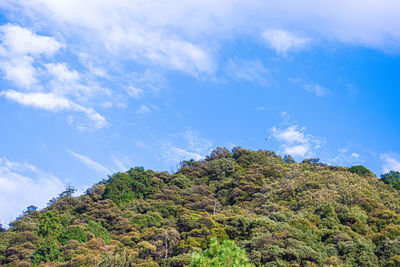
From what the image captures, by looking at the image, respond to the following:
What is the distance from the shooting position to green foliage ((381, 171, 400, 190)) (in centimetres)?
5069

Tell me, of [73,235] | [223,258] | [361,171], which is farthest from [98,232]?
[361,171]

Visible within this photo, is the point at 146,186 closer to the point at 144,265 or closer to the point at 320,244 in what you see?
the point at 144,265

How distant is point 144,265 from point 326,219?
17380 millimetres

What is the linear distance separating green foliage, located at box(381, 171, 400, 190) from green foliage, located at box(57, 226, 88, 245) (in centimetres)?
4362

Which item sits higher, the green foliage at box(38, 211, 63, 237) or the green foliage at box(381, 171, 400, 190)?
the green foliage at box(381, 171, 400, 190)

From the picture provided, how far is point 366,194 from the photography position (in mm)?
39531

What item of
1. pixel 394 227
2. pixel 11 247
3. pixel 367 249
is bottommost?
pixel 11 247

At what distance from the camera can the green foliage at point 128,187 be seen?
177 feet

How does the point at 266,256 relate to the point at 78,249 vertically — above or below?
above

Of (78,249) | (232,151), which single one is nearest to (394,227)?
(78,249)

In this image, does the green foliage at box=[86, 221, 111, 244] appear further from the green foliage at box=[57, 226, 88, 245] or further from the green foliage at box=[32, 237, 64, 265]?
the green foliage at box=[32, 237, 64, 265]

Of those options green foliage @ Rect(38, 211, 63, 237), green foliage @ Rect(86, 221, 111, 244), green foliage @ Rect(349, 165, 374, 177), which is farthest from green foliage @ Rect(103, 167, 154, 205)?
green foliage @ Rect(349, 165, 374, 177)

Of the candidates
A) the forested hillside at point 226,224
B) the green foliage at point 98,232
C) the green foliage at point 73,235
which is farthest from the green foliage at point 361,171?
the green foliage at point 73,235

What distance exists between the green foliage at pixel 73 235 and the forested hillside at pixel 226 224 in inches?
5.3
